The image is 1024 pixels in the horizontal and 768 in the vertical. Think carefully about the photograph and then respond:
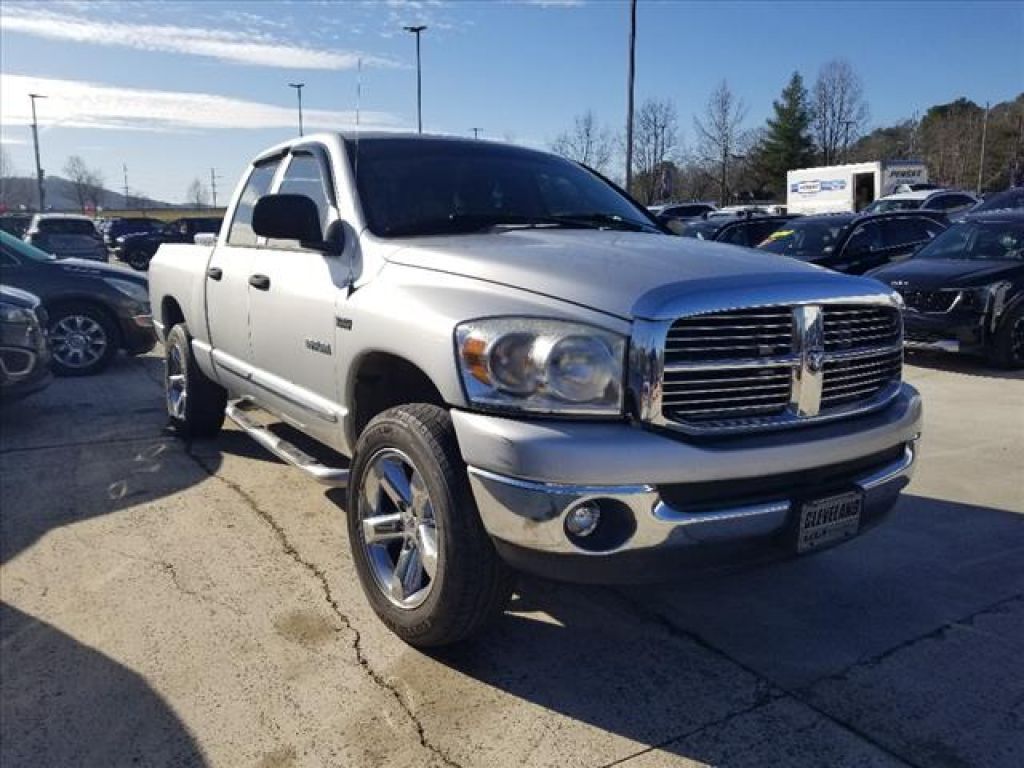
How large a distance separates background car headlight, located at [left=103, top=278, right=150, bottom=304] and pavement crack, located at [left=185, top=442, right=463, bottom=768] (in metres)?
5.05

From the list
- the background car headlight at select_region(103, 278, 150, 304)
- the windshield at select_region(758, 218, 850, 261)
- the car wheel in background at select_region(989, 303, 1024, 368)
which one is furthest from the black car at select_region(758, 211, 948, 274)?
the background car headlight at select_region(103, 278, 150, 304)

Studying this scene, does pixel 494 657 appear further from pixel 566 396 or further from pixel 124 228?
pixel 124 228

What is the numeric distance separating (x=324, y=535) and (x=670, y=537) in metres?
2.35

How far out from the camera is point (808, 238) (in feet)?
40.9

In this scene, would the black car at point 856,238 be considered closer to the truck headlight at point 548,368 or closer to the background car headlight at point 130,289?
the background car headlight at point 130,289

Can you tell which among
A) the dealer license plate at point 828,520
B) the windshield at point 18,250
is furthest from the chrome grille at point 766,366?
the windshield at point 18,250

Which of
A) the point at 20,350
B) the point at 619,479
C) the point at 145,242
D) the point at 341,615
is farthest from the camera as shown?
the point at 145,242

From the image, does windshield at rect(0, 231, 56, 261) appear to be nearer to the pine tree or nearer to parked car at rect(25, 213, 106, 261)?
parked car at rect(25, 213, 106, 261)

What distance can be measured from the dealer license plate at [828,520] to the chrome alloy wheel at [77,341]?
881 cm

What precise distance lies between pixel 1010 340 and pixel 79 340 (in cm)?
1006

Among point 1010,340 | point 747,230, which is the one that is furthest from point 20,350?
point 747,230

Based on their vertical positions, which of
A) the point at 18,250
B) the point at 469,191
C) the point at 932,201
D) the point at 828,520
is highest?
the point at 932,201

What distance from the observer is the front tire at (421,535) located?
278 centimetres

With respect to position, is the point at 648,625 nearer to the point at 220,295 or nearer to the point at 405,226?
the point at 405,226
